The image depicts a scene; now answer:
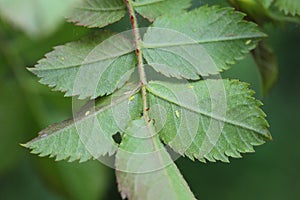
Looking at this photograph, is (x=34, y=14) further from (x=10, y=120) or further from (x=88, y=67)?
(x=10, y=120)

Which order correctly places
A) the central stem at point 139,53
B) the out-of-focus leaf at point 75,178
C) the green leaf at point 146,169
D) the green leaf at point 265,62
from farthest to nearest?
the out-of-focus leaf at point 75,178
the green leaf at point 265,62
the central stem at point 139,53
the green leaf at point 146,169

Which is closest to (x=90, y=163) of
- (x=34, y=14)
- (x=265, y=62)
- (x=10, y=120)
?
(x=10, y=120)

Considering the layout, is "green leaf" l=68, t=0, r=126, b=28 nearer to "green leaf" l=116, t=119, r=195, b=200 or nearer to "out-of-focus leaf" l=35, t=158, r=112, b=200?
"green leaf" l=116, t=119, r=195, b=200

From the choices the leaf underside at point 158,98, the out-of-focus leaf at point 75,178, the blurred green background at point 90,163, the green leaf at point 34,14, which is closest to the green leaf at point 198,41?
A: the leaf underside at point 158,98

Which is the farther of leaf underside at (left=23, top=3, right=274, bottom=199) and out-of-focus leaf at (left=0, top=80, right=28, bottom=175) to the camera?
out-of-focus leaf at (left=0, top=80, right=28, bottom=175)

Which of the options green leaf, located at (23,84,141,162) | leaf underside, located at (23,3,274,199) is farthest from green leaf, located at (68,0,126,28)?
green leaf, located at (23,84,141,162)

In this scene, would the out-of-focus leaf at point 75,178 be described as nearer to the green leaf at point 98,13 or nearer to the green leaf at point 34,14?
the green leaf at point 98,13

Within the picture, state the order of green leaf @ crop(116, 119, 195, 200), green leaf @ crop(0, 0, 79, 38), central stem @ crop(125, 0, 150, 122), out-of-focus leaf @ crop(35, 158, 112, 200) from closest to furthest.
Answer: green leaf @ crop(0, 0, 79, 38) < green leaf @ crop(116, 119, 195, 200) < central stem @ crop(125, 0, 150, 122) < out-of-focus leaf @ crop(35, 158, 112, 200)
